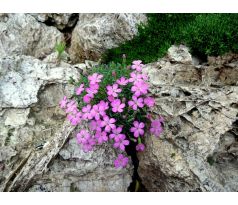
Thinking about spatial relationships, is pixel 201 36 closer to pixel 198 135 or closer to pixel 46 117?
pixel 198 135

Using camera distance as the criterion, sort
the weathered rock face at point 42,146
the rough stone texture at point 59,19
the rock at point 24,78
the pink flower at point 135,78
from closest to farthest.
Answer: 1. the pink flower at point 135,78
2. the weathered rock face at point 42,146
3. the rock at point 24,78
4. the rough stone texture at point 59,19

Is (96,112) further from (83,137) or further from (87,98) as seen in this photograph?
(83,137)

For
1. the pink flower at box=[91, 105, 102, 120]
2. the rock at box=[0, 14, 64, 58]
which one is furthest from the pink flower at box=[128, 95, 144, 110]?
the rock at box=[0, 14, 64, 58]

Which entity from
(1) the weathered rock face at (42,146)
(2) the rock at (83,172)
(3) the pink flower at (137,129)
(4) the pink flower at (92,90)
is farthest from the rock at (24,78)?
(3) the pink flower at (137,129)

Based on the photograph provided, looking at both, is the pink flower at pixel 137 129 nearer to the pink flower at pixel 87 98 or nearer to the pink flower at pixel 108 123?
the pink flower at pixel 108 123

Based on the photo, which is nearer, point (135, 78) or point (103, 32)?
point (135, 78)

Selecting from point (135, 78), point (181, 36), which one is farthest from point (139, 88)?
point (181, 36)

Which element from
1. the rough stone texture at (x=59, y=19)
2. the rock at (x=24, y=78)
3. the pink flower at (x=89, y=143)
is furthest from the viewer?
the rough stone texture at (x=59, y=19)

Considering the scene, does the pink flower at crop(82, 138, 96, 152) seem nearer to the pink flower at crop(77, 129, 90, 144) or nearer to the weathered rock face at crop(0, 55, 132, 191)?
the pink flower at crop(77, 129, 90, 144)
